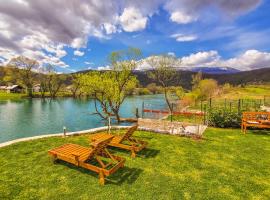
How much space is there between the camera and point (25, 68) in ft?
191

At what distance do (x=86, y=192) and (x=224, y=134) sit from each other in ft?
29.5

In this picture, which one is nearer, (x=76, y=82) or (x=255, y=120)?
(x=255, y=120)

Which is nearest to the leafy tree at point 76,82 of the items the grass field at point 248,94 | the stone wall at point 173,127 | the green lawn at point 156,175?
the stone wall at point 173,127

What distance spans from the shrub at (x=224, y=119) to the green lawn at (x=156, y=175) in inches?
154

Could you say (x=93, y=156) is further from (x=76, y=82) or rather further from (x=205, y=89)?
(x=205, y=89)

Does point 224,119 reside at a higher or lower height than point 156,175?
higher

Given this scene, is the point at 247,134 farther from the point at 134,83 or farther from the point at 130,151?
the point at 134,83

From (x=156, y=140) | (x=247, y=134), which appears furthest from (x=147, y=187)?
(x=247, y=134)

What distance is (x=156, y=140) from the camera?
30.7ft

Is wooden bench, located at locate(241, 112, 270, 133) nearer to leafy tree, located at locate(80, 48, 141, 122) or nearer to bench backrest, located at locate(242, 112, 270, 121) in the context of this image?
bench backrest, located at locate(242, 112, 270, 121)

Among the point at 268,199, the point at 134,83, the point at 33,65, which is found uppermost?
the point at 33,65

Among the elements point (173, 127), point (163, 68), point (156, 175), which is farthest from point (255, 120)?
point (163, 68)

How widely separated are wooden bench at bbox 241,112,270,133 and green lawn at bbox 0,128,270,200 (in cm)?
278

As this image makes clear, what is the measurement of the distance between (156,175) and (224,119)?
8923 mm
